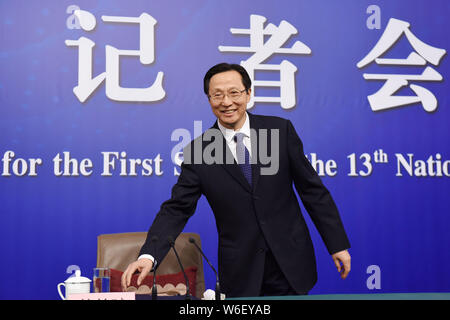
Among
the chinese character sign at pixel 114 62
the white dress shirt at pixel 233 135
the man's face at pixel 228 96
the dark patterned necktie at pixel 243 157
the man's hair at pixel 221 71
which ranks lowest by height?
the dark patterned necktie at pixel 243 157

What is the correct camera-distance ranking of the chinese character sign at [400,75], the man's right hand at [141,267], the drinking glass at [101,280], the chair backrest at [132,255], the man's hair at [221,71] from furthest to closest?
the chinese character sign at [400,75], the chair backrest at [132,255], the man's hair at [221,71], the drinking glass at [101,280], the man's right hand at [141,267]

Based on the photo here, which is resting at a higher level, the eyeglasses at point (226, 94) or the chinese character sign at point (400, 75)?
the chinese character sign at point (400, 75)

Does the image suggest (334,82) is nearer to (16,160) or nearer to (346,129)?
(346,129)

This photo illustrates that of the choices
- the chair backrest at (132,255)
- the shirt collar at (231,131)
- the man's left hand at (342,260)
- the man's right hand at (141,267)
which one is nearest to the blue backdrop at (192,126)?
the chair backrest at (132,255)

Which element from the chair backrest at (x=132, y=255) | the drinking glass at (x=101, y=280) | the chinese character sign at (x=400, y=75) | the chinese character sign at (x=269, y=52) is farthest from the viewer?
the chinese character sign at (x=400, y=75)

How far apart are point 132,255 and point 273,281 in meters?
0.65

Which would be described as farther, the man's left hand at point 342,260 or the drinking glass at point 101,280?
the man's left hand at point 342,260

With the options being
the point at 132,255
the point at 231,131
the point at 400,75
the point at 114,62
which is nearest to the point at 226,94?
the point at 231,131

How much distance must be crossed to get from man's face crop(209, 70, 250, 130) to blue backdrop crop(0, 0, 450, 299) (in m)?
1.15

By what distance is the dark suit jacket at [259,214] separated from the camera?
1854mm

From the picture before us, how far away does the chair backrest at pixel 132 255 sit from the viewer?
2154mm

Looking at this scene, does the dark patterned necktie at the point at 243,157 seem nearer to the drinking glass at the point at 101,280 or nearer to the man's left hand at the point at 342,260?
the man's left hand at the point at 342,260
